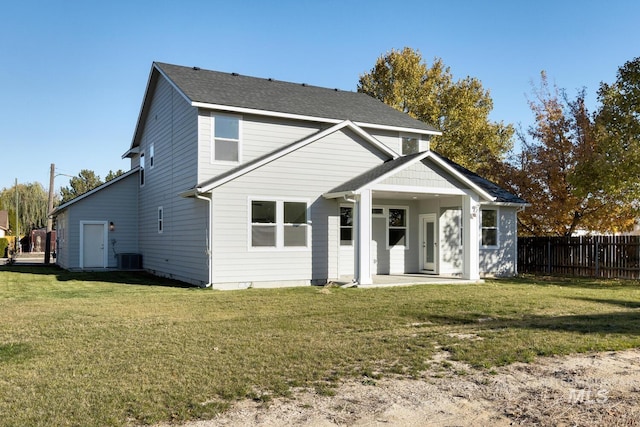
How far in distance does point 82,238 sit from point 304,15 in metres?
13.0

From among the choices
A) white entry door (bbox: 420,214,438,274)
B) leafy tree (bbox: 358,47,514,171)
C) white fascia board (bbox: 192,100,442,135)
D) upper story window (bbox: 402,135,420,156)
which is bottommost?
white entry door (bbox: 420,214,438,274)

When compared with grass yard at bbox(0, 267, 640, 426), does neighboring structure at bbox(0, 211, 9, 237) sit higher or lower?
higher

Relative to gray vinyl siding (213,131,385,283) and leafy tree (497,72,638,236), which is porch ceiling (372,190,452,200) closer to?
gray vinyl siding (213,131,385,283)

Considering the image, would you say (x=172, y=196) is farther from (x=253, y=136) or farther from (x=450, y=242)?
(x=450, y=242)

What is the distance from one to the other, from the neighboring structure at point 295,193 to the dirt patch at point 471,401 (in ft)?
30.4

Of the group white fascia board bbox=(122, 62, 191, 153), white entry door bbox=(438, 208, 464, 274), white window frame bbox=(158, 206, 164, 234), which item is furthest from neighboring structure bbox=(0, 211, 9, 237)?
white entry door bbox=(438, 208, 464, 274)

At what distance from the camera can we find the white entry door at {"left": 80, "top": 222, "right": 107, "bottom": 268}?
2161 centimetres

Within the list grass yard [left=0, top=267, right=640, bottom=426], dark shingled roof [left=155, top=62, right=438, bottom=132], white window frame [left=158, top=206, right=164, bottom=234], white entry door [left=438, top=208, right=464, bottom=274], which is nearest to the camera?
grass yard [left=0, top=267, right=640, bottom=426]

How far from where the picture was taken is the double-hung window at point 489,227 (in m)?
19.7

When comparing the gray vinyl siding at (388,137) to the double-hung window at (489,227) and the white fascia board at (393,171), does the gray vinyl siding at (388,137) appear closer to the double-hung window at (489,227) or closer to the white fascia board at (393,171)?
the white fascia board at (393,171)

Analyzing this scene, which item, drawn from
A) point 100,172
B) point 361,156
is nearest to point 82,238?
point 361,156

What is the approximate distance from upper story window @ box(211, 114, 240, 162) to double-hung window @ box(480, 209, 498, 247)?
32.0 feet

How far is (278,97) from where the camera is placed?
17969 millimetres

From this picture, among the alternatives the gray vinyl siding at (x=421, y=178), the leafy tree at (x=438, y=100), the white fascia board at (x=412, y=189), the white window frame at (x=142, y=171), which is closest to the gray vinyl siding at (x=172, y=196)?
the white window frame at (x=142, y=171)
